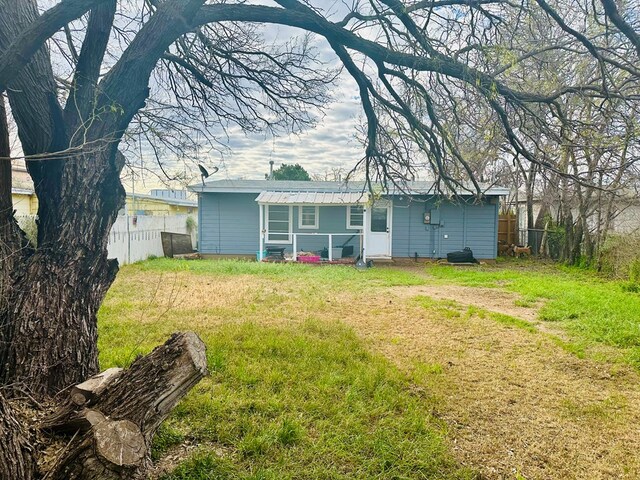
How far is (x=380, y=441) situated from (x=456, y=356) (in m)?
2.28

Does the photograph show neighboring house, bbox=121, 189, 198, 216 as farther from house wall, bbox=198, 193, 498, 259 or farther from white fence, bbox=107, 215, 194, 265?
house wall, bbox=198, 193, 498, 259

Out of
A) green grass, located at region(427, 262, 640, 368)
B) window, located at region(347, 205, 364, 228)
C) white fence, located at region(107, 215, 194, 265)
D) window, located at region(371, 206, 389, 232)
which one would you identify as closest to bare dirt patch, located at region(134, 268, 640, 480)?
green grass, located at region(427, 262, 640, 368)

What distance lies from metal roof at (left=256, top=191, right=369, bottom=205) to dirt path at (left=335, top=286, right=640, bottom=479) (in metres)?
7.42

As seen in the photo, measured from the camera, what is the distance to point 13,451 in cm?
188

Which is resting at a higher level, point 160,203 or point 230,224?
point 160,203

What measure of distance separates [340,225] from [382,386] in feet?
37.2

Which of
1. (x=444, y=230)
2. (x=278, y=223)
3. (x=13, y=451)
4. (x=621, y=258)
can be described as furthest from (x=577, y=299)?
(x=278, y=223)

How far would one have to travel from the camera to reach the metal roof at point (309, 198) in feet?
44.5

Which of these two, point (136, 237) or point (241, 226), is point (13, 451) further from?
point (241, 226)

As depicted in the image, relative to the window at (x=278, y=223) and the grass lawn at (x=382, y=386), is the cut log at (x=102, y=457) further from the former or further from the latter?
the window at (x=278, y=223)

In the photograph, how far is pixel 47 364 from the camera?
8.53ft

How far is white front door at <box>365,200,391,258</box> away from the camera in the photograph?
14.4m

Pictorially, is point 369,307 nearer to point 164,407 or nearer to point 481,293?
point 481,293

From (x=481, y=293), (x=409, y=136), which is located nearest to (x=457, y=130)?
(x=409, y=136)
